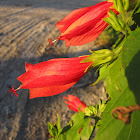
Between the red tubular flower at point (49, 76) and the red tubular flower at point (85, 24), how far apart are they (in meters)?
0.05

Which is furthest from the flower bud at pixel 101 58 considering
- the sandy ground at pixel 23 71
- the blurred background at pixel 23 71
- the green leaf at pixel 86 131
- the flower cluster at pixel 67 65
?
the sandy ground at pixel 23 71

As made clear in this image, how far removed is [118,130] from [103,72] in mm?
190

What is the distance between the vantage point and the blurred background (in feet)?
4.05

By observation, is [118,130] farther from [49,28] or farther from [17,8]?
[17,8]

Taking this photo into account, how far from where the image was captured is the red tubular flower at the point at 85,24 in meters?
0.31

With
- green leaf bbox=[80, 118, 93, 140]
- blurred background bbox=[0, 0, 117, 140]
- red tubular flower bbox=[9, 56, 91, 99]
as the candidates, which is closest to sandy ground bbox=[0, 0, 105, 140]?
blurred background bbox=[0, 0, 117, 140]

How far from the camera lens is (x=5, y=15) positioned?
227 cm

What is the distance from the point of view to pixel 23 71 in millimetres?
1573

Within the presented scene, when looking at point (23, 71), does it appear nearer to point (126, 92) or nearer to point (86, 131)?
point (86, 131)

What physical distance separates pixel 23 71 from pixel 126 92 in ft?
4.77


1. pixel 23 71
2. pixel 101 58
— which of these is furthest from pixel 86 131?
pixel 23 71

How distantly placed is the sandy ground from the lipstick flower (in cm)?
105

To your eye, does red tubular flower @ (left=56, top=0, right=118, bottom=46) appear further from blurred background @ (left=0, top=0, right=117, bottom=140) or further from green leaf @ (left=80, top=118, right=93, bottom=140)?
blurred background @ (left=0, top=0, right=117, bottom=140)

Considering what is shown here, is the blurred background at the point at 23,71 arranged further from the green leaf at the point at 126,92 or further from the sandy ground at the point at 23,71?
the green leaf at the point at 126,92
